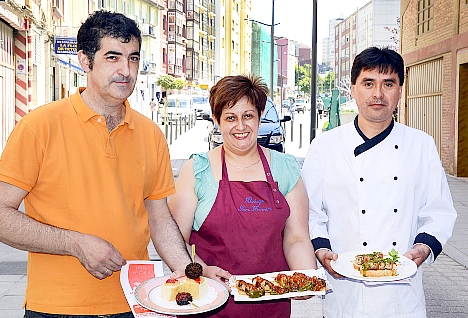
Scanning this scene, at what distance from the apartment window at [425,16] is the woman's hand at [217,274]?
16514 millimetres

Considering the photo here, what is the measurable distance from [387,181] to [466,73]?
44.1 feet

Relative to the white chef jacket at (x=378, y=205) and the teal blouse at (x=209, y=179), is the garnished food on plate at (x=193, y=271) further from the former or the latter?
the white chef jacket at (x=378, y=205)

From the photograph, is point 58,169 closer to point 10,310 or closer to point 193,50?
point 10,310

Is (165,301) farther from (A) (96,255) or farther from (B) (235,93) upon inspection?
(B) (235,93)

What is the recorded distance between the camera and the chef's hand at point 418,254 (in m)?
3.00

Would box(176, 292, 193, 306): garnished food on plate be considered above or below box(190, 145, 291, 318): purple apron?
below

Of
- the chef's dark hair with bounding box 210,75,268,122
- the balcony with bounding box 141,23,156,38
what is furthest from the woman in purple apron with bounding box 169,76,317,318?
the balcony with bounding box 141,23,156,38

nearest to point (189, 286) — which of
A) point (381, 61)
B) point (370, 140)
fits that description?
point (370, 140)

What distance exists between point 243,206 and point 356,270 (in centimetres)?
63

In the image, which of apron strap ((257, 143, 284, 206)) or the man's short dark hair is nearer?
the man's short dark hair

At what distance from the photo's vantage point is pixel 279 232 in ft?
10.2

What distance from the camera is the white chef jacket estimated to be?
3.09 m

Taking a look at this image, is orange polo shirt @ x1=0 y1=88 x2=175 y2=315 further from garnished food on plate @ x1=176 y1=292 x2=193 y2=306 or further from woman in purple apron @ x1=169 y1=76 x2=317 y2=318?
woman in purple apron @ x1=169 y1=76 x2=317 y2=318

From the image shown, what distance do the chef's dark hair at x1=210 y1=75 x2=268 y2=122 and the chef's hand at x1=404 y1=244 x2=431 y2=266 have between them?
3.36 feet
